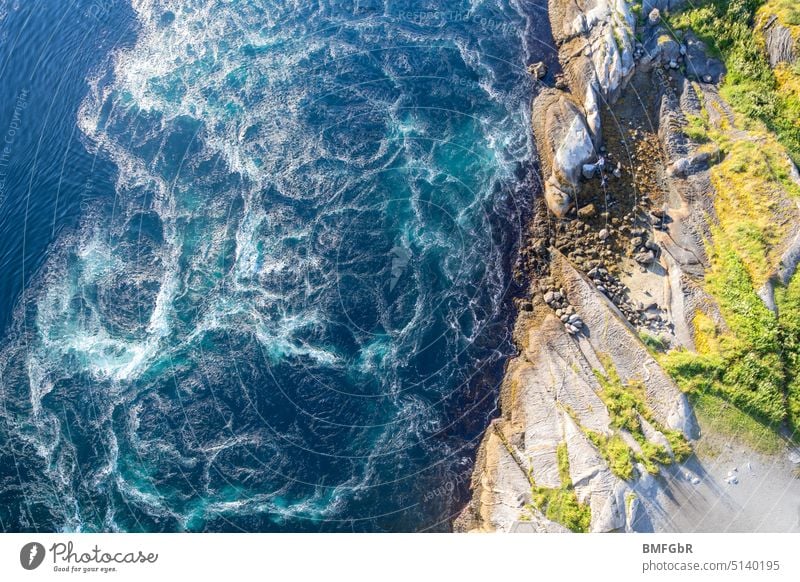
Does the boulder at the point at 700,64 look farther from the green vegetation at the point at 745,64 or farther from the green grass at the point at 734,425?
the green grass at the point at 734,425

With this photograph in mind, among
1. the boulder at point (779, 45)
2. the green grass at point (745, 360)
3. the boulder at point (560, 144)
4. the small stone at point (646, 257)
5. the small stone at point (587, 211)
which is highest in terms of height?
the boulder at point (779, 45)

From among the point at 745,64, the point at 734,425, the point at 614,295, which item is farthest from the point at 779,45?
the point at 734,425

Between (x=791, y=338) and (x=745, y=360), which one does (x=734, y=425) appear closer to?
(x=745, y=360)

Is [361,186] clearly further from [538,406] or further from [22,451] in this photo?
[22,451]

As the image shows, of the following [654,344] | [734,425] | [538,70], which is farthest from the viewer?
[538,70]

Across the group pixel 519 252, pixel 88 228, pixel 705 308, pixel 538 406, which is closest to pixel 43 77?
pixel 88 228
